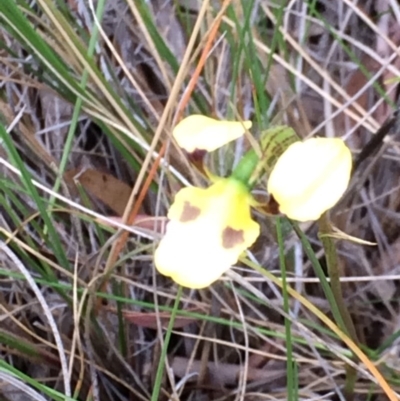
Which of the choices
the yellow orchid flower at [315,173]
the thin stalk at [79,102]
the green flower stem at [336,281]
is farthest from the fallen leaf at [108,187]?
the yellow orchid flower at [315,173]

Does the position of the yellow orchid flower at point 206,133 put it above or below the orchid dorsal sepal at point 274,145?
above

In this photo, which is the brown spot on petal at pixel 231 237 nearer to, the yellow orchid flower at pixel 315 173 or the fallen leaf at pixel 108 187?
the yellow orchid flower at pixel 315 173

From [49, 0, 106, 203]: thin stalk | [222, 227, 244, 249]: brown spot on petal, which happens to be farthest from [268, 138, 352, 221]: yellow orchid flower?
[49, 0, 106, 203]: thin stalk

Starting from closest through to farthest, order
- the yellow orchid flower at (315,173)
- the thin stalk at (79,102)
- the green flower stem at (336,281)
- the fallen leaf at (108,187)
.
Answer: the yellow orchid flower at (315,173) → the green flower stem at (336,281) → the thin stalk at (79,102) → the fallen leaf at (108,187)

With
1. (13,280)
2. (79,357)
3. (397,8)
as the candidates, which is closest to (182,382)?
(79,357)

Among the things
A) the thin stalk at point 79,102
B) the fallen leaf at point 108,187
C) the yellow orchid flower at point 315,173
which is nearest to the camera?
the yellow orchid flower at point 315,173

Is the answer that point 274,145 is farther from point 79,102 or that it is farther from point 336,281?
point 79,102

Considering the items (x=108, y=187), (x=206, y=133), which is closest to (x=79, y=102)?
(x=108, y=187)
